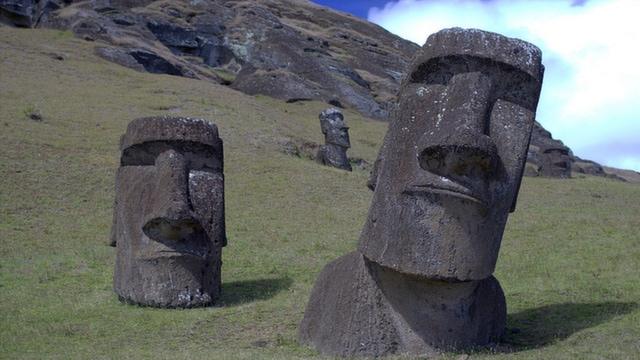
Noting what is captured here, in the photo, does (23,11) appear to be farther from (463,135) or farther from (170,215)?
(463,135)

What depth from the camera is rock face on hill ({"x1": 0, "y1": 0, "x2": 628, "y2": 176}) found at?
139 ft

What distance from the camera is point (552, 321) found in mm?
7941

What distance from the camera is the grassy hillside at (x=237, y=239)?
7809mm

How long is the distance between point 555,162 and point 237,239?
1860 cm

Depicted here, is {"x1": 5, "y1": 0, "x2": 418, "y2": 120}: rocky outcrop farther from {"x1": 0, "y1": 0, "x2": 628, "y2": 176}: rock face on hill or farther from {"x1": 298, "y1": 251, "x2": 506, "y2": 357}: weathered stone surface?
{"x1": 298, "y1": 251, "x2": 506, "y2": 357}: weathered stone surface

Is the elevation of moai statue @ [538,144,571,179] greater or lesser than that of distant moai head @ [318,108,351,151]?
greater

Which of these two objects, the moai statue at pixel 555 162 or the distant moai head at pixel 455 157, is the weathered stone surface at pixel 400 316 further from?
the moai statue at pixel 555 162

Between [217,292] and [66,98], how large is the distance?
20351 millimetres

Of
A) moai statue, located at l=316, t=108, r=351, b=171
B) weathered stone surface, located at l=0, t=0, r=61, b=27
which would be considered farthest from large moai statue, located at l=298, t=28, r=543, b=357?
weathered stone surface, located at l=0, t=0, r=61, b=27

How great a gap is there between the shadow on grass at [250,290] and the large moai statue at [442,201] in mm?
3543

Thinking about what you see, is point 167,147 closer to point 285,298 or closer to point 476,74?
point 285,298

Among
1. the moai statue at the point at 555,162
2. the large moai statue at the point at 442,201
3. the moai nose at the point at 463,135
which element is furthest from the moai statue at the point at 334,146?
the moai nose at the point at 463,135

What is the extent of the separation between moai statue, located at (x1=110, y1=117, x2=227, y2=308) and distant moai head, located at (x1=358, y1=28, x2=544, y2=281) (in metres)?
Result: 3.56

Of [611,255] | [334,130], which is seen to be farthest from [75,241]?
[334,130]
